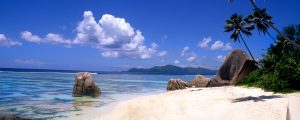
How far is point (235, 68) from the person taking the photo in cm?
3225

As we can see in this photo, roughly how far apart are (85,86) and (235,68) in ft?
43.2

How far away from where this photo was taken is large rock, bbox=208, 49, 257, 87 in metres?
31.8

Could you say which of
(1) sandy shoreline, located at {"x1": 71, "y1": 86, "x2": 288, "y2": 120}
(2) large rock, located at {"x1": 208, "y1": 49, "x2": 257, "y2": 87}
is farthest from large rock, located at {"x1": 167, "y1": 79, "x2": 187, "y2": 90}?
(1) sandy shoreline, located at {"x1": 71, "y1": 86, "x2": 288, "y2": 120}

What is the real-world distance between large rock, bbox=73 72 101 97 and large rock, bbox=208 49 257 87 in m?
11.1

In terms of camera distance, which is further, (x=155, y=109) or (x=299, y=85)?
(x=299, y=85)

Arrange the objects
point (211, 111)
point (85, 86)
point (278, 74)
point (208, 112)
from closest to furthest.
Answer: point (208, 112) → point (211, 111) → point (278, 74) → point (85, 86)

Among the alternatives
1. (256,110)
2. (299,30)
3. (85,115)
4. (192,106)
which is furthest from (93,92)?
(299,30)

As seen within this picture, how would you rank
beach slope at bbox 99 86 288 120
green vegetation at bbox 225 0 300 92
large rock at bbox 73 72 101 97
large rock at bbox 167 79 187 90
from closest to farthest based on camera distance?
beach slope at bbox 99 86 288 120 < green vegetation at bbox 225 0 300 92 < large rock at bbox 73 72 101 97 < large rock at bbox 167 79 187 90

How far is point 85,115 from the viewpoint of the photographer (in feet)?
58.7

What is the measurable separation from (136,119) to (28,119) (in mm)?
4902

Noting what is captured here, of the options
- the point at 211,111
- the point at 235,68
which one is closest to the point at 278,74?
the point at 235,68

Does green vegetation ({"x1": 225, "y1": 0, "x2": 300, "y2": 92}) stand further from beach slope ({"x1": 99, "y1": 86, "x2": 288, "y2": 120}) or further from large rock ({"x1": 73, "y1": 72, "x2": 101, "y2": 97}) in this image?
large rock ({"x1": 73, "y1": 72, "x2": 101, "y2": 97})

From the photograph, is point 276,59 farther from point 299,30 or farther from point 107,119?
point 299,30

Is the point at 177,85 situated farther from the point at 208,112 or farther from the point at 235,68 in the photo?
the point at 208,112
